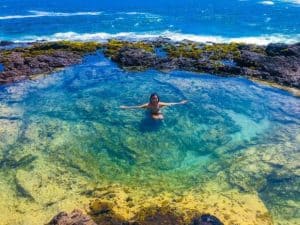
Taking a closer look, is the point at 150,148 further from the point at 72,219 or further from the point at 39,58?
the point at 39,58

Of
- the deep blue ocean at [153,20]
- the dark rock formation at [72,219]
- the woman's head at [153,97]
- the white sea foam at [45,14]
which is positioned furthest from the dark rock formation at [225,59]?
the white sea foam at [45,14]

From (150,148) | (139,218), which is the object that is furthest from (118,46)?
(139,218)

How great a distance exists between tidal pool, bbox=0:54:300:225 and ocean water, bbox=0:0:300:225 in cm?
6

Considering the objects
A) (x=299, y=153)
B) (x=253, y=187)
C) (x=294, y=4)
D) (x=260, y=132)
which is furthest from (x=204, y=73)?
(x=294, y=4)

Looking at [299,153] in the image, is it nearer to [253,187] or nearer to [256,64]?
[253,187]

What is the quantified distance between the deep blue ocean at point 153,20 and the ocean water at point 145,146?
1407cm

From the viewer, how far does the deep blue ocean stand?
49.3m

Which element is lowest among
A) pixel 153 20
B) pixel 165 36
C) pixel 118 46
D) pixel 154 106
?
pixel 153 20

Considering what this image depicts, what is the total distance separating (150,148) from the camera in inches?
916

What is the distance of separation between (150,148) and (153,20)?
37671mm

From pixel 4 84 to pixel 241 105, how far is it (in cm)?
1855

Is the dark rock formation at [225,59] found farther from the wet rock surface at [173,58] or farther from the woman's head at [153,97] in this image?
the woman's head at [153,97]

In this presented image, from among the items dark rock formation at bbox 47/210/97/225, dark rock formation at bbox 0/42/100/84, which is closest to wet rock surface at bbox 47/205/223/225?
dark rock formation at bbox 47/210/97/225

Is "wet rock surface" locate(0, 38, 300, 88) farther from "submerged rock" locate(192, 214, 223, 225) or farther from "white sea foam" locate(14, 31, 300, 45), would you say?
"submerged rock" locate(192, 214, 223, 225)
